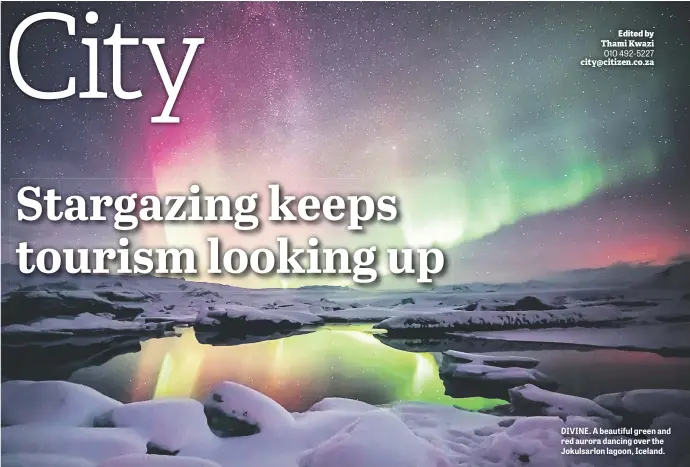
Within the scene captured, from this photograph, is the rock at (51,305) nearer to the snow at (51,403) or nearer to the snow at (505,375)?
the snow at (51,403)

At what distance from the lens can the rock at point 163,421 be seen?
210cm

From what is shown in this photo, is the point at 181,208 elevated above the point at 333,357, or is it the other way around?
the point at 181,208

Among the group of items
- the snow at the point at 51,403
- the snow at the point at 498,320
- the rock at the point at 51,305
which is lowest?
the snow at the point at 51,403

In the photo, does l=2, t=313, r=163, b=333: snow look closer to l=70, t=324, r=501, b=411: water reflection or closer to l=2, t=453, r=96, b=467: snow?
l=70, t=324, r=501, b=411: water reflection

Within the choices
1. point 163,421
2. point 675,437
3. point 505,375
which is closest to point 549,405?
point 505,375

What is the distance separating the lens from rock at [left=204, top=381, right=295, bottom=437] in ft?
6.93

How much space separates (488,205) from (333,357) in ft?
2.77

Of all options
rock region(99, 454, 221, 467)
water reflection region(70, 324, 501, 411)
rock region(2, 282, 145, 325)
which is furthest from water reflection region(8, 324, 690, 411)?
rock region(99, 454, 221, 467)

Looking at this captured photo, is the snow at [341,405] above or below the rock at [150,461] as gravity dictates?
above

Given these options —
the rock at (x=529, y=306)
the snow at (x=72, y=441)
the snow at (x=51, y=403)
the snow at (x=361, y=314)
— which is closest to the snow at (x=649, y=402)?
the rock at (x=529, y=306)

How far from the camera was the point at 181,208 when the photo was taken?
7.16 ft

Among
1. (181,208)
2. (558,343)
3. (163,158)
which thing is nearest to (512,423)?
(558,343)

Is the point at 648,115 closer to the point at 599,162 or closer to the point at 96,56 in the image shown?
the point at 599,162

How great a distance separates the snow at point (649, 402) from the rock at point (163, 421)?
60.5 inches
